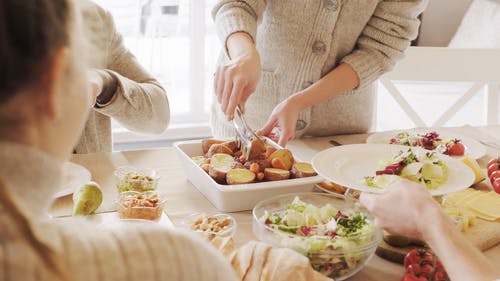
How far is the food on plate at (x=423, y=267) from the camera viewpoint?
1.23 metres

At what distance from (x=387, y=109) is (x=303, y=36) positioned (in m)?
2.31

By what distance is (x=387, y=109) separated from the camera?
14.0ft

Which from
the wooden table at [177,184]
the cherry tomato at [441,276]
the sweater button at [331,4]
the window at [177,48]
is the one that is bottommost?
the window at [177,48]

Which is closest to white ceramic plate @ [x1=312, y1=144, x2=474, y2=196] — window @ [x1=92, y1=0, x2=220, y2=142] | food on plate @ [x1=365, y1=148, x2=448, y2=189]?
food on plate @ [x1=365, y1=148, x2=448, y2=189]

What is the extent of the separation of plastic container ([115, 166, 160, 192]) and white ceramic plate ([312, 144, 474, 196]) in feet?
1.20

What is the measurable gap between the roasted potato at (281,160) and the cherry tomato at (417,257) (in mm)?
396

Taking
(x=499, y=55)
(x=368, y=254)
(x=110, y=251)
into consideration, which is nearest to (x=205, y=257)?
(x=110, y=251)

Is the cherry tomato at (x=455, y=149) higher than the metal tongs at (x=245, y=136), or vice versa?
the metal tongs at (x=245, y=136)

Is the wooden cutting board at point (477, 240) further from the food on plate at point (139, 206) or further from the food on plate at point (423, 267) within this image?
the food on plate at point (139, 206)

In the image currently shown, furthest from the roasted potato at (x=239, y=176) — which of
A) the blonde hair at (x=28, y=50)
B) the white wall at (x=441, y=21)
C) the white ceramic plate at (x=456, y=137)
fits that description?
the white wall at (x=441, y=21)

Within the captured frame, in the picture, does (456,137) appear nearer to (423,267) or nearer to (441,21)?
(423,267)

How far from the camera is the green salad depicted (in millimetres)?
1231

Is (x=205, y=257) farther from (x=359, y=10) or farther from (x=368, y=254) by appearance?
(x=359, y=10)

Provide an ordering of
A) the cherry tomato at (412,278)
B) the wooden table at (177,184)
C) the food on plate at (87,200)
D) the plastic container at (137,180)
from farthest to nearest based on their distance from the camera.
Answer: the plastic container at (137,180), the food on plate at (87,200), the wooden table at (177,184), the cherry tomato at (412,278)
